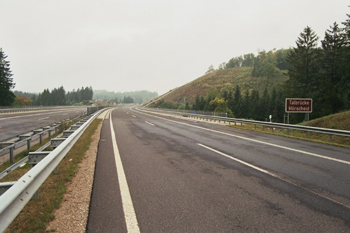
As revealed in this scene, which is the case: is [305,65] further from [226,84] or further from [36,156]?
[226,84]

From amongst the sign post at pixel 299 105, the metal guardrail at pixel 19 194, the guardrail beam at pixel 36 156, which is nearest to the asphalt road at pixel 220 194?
the metal guardrail at pixel 19 194

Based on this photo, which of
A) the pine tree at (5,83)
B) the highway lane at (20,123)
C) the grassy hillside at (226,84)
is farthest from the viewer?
the grassy hillside at (226,84)

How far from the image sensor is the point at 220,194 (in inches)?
160

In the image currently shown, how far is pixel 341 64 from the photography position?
117ft

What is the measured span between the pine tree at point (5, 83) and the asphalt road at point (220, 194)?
225ft

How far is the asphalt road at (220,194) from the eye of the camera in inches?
120

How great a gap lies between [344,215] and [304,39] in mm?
46891

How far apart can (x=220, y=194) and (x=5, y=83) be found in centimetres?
7440

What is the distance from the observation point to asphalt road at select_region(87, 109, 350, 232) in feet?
9.99

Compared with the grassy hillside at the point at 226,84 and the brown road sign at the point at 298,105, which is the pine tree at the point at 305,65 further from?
the grassy hillside at the point at 226,84

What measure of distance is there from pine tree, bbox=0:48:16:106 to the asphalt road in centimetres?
6852

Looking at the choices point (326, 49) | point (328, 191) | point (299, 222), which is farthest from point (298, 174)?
point (326, 49)

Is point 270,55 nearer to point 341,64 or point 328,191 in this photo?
point 341,64

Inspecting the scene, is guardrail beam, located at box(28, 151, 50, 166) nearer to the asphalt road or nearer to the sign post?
the asphalt road
